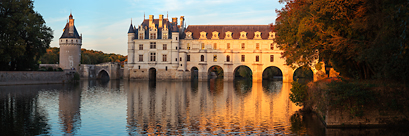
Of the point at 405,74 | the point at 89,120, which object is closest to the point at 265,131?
the point at 405,74

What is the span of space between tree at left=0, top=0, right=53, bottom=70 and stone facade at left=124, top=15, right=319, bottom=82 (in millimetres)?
22596

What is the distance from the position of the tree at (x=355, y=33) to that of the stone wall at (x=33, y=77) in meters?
35.4

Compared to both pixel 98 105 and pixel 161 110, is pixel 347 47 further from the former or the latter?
pixel 98 105

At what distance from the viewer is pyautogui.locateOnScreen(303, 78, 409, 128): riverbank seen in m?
14.7

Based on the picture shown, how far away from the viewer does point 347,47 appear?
1834 centimetres

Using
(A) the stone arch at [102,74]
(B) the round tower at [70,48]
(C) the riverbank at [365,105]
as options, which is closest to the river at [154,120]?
(C) the riverbank at [365,105]

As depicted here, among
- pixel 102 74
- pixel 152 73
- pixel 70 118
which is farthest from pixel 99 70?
Answer: pixel 70 118

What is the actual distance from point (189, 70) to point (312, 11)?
50.0m

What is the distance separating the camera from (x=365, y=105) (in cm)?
1490

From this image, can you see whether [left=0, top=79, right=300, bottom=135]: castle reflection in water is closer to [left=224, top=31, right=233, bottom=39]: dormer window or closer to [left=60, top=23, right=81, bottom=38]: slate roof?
[left=224, top=31, right=233, bottom=39]: dormer window

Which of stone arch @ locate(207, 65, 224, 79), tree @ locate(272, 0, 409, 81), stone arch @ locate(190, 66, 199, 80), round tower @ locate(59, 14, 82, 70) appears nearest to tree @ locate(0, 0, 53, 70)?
round tower @ locate(59, 14, 82, 70)

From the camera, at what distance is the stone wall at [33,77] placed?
144ft

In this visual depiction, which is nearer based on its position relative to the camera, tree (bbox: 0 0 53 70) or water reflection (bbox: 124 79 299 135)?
water reflection (bbox: 124 79 299 135)

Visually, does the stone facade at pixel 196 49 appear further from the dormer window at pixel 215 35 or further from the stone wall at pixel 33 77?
the stone wall at pixel 33 77
